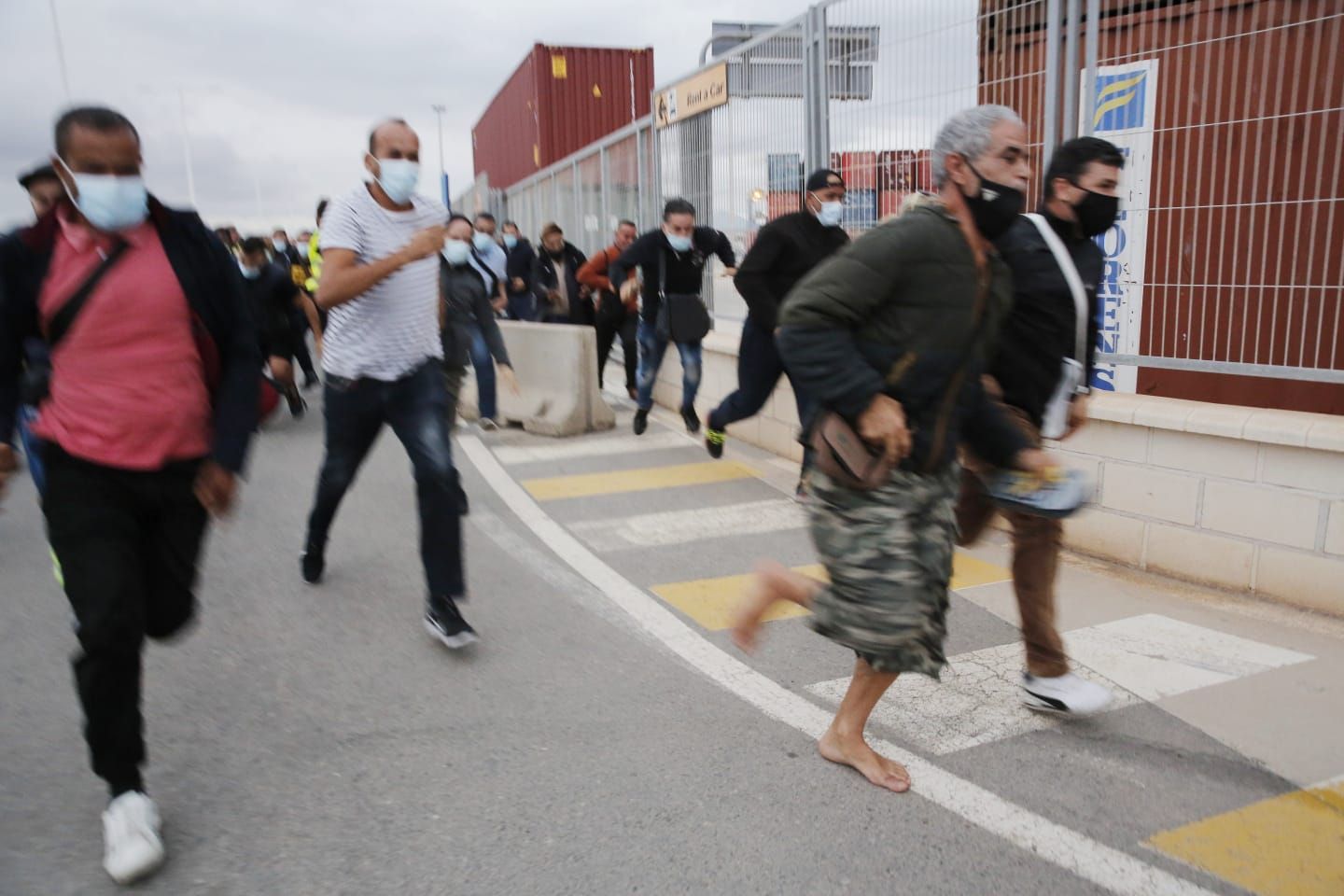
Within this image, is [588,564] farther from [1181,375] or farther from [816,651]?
[1181,375]

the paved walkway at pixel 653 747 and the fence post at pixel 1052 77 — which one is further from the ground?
the fence post at pixel 1052 77

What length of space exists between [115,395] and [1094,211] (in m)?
2.97

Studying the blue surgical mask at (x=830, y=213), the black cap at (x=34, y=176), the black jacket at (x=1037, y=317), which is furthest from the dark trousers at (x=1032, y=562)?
the black cap at (x=34, y=176)

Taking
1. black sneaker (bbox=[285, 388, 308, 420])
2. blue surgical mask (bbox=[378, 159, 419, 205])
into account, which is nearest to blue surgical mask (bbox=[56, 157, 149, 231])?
blue surgical mask (bbox=[378, 159, 419, 205])

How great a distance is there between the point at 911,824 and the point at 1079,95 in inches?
159

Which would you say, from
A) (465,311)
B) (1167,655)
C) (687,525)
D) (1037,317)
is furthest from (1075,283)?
(465,311)

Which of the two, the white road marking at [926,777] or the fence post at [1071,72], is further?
the fence post at [1071,72]

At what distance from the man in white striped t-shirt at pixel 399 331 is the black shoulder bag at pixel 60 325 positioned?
1246 millimetres

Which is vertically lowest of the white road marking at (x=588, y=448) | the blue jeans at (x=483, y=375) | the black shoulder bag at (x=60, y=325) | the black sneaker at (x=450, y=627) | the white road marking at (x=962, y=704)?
the white road marking at (x=588, y=448)

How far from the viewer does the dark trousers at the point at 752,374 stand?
6578mm

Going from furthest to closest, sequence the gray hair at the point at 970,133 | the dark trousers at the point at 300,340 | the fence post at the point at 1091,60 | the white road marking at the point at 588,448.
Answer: the dark trousers at the point at 300,340 < the white road marking at the point at 588,448 < the fence post at the point at 1091,60 < the gray hair at the point at 970,133

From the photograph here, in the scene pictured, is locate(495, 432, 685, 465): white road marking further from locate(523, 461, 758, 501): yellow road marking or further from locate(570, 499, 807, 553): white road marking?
locate(570, 499, 807, 553): white road marking

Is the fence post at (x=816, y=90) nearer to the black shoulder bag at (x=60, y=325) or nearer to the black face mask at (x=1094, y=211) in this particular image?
the black face mask at (x=1094, y=211)

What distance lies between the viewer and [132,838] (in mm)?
2750
